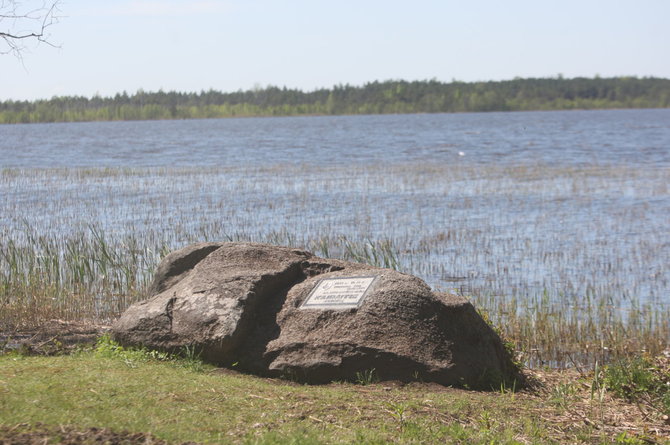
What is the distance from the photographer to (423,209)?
23.0 meters

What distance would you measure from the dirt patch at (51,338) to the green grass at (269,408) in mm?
727

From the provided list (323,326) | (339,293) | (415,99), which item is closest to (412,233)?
(339,293)

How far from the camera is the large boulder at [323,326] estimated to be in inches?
287

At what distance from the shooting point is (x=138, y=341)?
7.98 metres

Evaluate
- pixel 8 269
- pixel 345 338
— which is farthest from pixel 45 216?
pixel 345 338

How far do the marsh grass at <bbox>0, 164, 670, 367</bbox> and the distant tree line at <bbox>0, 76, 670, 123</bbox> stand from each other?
119m

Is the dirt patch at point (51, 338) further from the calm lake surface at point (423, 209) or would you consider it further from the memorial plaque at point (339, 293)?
the calm lake surface at point (423, 209)

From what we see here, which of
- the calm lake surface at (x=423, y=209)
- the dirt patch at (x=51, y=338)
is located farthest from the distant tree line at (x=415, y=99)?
the dirt patch at (x=51, y=338)

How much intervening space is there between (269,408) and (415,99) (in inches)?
6560

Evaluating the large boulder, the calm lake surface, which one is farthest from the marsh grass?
the large boulder

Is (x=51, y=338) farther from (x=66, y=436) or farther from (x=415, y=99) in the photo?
(x=415, y=99)

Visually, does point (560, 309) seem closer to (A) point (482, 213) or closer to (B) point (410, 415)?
(B) point (410, 415)

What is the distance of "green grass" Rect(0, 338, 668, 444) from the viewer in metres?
5.48

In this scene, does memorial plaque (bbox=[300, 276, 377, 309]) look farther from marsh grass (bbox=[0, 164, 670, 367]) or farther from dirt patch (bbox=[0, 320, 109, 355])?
marsh grass (bbox=[0, 164, 670, 367])
